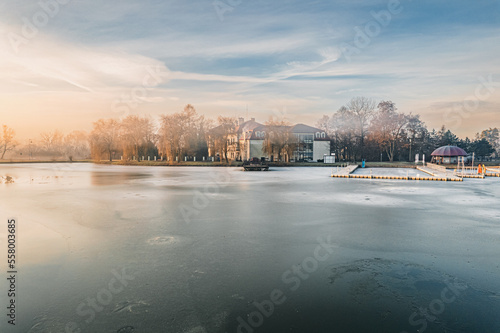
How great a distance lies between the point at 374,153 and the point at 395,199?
66775 mm

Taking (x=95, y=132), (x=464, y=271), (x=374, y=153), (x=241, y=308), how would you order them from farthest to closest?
1. (x=374, y=153)
2. (x=95, y=132)
3. (x=464, y=271)
4. (x=241, y=308)

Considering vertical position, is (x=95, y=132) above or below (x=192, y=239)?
above

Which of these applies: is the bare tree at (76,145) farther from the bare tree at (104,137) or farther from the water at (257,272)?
the water at (257,272)

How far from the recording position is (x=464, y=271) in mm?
6230

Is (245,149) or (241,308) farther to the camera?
(245,149)

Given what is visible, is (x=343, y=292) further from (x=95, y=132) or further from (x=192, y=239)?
(x=95, y=132)

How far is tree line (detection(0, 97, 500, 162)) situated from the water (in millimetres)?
51262

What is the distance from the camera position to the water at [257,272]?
14.6 feet

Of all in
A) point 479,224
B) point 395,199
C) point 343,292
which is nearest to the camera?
point 343,292

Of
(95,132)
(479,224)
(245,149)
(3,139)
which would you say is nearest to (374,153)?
(245,149)

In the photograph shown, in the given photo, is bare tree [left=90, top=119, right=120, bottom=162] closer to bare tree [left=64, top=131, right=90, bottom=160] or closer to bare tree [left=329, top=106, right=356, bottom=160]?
bare tree [left=64, top=131, right=90, bottom=160]

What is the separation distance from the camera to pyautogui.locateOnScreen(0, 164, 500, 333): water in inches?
176

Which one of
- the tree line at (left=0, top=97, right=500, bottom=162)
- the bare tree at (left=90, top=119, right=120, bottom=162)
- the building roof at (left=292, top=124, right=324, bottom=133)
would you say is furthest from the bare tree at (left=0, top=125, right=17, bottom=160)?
the building roof at (left=292, top=124, right=324, bottom=133)

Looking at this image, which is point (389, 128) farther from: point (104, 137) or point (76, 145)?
point (76, 145)
